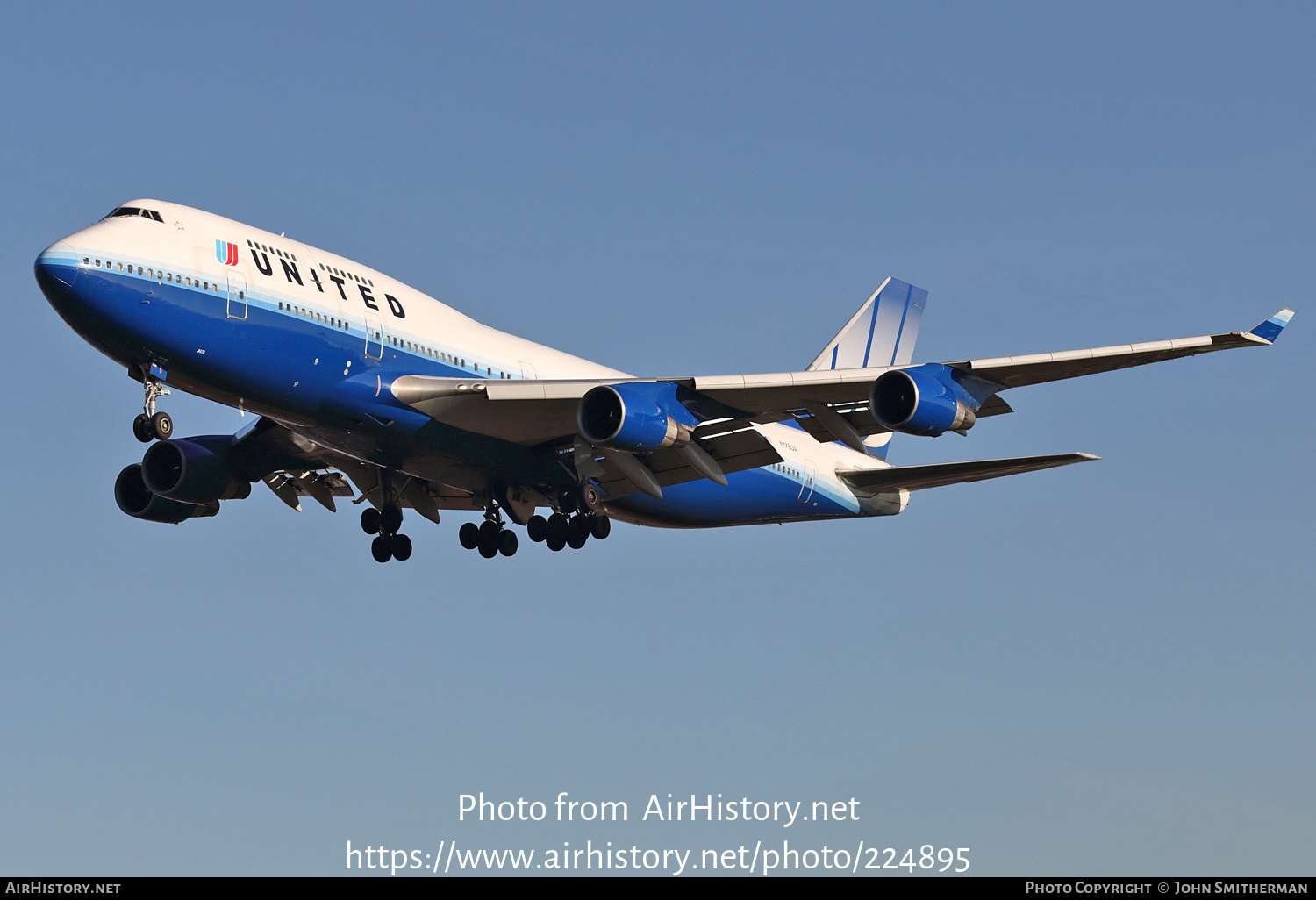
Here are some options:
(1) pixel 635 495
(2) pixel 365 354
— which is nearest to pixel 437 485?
(1) pixel 635 495

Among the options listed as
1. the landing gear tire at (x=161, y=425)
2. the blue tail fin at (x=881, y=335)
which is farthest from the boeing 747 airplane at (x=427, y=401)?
the blue tail fin at (x=881, y=335)

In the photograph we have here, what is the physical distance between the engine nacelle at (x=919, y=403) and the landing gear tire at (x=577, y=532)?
787cm

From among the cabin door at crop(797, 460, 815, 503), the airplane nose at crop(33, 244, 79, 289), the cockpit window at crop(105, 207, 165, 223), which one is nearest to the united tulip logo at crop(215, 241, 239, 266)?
the cockpit window at crop(105, 207, 165, 223)

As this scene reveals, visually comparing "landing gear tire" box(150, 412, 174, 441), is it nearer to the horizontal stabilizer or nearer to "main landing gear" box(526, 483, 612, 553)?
"main landing gear" box(526, 483, 612, 553)

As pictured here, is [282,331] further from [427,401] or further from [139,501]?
[139,501]

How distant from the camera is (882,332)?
4575 centimetres

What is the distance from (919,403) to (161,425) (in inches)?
542

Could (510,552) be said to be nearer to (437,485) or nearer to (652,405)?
(437,485)

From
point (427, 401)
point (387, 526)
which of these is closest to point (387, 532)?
point (387, 526)

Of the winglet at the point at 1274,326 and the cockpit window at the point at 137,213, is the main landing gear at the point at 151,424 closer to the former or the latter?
the cockpit window at the point at 137,213

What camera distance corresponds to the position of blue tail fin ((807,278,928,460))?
44.2 m

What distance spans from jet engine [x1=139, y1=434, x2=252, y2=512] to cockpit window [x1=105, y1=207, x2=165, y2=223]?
755 centimetres

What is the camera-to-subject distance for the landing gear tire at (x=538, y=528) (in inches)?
1326

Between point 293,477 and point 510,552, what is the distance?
18.4 feet
